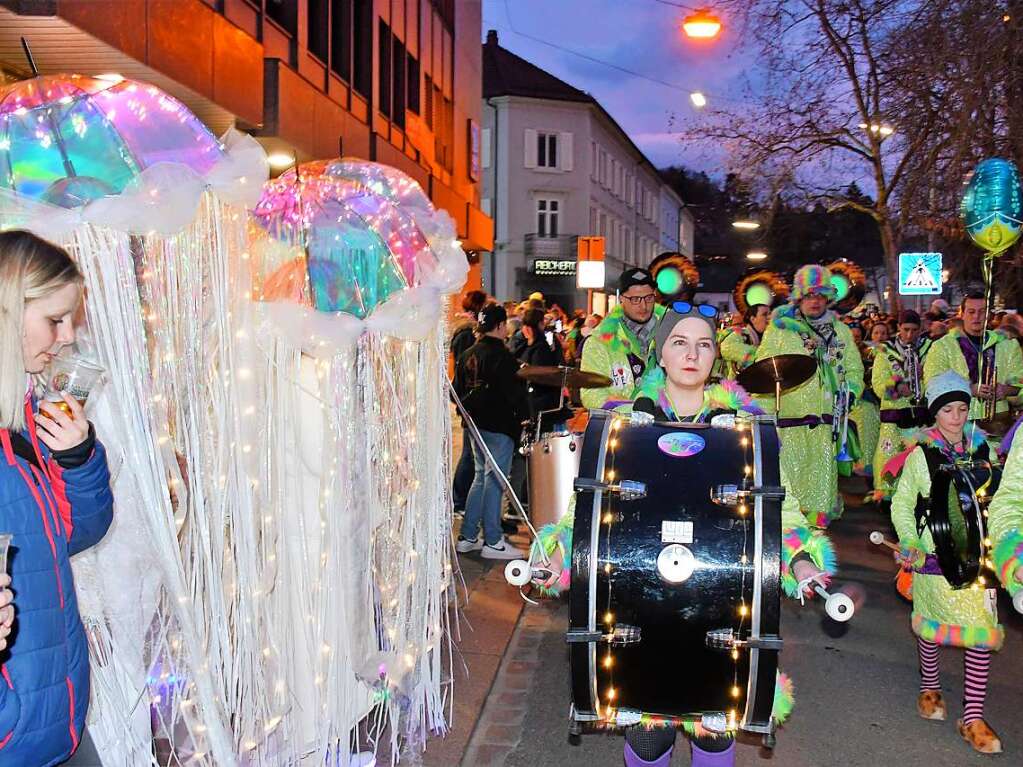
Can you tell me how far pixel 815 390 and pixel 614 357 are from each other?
2.51 m

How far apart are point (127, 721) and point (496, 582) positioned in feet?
13.2

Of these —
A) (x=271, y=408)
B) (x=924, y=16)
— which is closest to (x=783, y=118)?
(x=924, y=16)

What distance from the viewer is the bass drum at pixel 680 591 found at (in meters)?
2.83

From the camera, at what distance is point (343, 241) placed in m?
3.59

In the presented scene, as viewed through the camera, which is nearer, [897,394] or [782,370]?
[782,370]

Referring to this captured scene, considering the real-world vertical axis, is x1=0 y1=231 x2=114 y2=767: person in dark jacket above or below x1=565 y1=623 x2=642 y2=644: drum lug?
above

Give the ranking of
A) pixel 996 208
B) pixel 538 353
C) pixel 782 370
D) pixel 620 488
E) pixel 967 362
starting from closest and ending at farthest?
pixel 620 488
pixel 996 208
pixel 782 370
pixel 967 362
pixel 538 353

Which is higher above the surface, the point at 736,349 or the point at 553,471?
the point at 736,349

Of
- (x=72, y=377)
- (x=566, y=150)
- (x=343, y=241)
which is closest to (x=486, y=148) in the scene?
(x=566, y=150)

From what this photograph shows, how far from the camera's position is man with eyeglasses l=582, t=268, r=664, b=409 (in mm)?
5785

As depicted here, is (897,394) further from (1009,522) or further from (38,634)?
(38,634)

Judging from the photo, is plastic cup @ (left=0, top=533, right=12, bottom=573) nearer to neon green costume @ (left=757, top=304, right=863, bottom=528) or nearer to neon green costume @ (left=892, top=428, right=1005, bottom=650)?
neon green costume @ (left=892, top=428, right=1005, bottom=650)

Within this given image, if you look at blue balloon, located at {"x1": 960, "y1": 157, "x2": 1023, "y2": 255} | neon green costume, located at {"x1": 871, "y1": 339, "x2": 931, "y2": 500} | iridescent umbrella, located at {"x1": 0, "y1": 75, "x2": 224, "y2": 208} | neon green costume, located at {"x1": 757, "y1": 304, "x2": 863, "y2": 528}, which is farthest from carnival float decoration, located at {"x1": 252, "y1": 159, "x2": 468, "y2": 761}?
neon green costume, located at {"x1": 871, "y1": 339, "x2": 931, "y2": 500}

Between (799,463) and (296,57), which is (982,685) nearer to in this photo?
(799,463)
